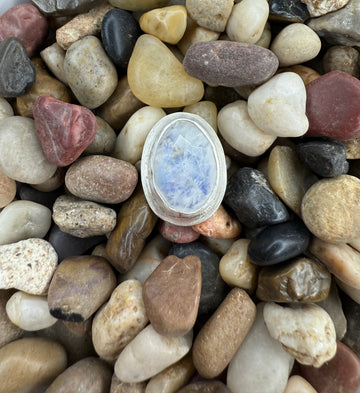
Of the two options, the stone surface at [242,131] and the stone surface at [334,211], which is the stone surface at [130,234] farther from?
the stone surface at [334,211]

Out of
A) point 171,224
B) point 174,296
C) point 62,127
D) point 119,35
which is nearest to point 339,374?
point 174,296

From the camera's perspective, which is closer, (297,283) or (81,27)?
(297,283)

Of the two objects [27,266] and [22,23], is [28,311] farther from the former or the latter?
[22,23]

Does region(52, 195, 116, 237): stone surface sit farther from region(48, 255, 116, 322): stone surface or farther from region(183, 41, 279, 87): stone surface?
region(183, 41, 279, 87): stone surface

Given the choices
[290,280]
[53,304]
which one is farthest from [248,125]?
[53,304]

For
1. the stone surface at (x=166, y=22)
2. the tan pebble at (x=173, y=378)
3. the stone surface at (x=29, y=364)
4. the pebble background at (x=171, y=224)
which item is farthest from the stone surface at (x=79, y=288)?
the stone surface at (x=166, y=22)

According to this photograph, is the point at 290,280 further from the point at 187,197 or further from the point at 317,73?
the point at 317,73
